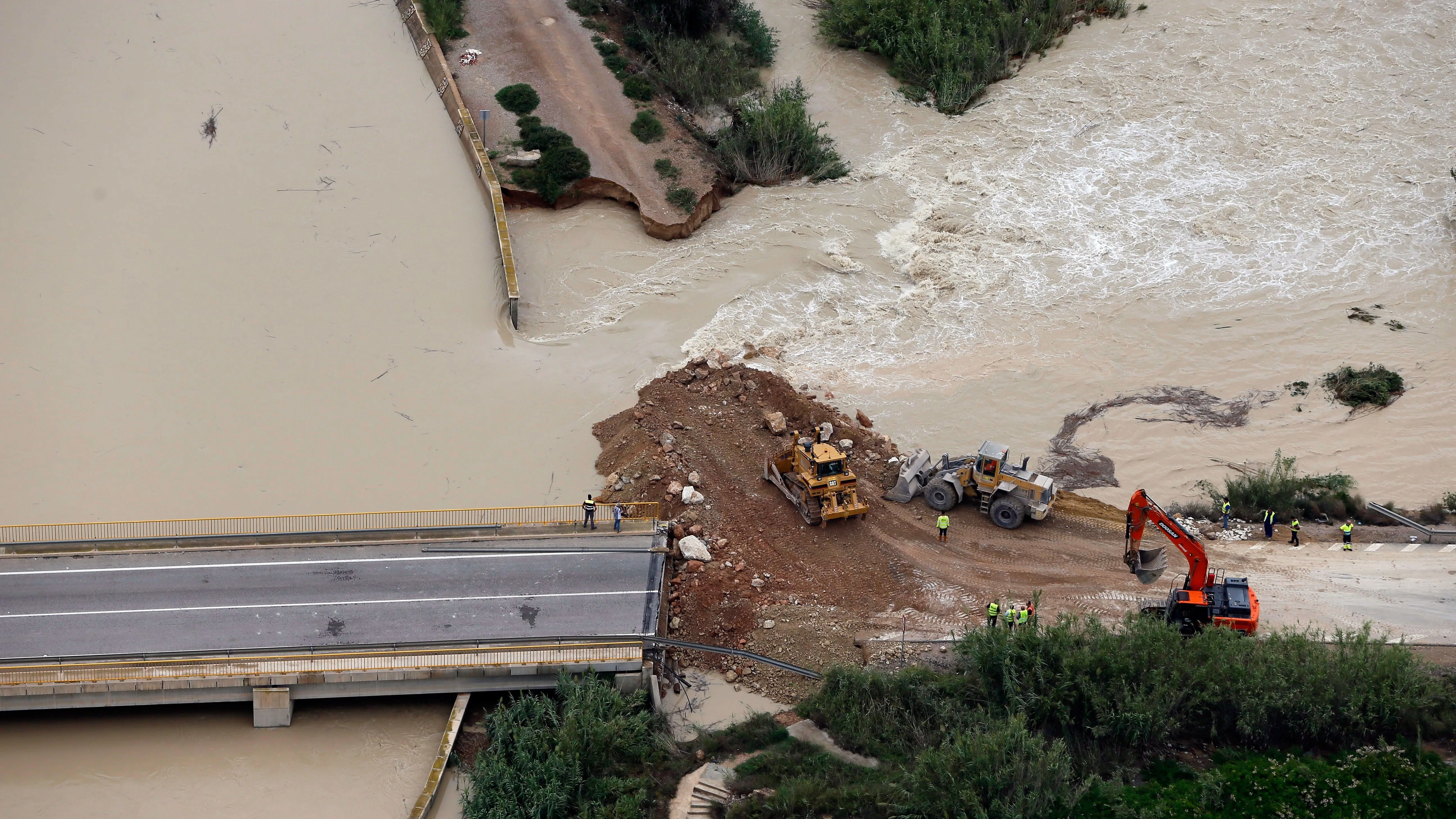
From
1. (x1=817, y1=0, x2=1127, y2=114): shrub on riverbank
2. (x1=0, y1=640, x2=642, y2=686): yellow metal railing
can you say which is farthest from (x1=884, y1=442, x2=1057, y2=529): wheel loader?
(x1=817, y1=0, x2=1127, y2=114): shrub on riverbank

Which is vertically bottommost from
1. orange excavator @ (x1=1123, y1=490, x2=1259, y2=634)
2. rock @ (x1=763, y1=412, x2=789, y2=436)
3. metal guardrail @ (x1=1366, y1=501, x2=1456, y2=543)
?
rock @ (x1=763, y1=412, x2=789, y2=436)

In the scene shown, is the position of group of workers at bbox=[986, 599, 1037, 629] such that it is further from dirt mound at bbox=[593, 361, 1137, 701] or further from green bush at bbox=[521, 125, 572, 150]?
green bush at bbox=[521, 125, 572, 150]

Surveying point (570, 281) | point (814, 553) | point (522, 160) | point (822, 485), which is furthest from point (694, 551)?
point (522, 160)

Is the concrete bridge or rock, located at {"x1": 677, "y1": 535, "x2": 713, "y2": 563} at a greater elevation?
rock, located at {"x1": 677, "y1": 535, "x2": 713, "y2": 563}

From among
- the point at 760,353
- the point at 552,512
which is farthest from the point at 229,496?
the point at 760,353

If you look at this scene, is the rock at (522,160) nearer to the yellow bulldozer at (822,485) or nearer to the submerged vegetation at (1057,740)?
the yellow bulldozer at (822,485)

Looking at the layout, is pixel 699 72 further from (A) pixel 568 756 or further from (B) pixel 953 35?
(A) pixel 568 756

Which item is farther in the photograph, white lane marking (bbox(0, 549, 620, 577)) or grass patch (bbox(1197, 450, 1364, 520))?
grass patch (bbox(1197, 450, 1364, 520))
